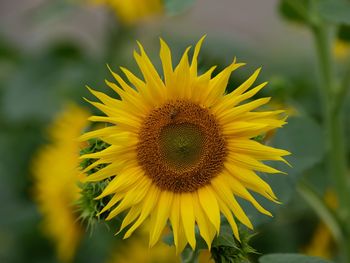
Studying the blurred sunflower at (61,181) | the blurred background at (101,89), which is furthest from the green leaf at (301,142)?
the blurred sunflower at (61,181)

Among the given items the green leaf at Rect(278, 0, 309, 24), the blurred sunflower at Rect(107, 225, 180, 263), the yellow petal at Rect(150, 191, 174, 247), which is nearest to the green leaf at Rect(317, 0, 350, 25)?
the green leaf at Rect(278, 0, 309, 24)

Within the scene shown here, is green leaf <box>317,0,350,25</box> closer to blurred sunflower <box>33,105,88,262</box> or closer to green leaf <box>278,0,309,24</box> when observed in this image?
green leaf <box>278,0,309,24</box>

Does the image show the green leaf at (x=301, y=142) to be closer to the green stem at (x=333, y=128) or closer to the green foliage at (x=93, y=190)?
the green stem at (x=333, y=128)

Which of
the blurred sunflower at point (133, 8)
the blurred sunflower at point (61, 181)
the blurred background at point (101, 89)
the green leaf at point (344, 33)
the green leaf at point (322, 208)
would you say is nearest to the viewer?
the green leaf at point (322, 208)

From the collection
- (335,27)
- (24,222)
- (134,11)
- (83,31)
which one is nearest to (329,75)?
(335,27)

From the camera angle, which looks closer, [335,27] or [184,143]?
[184,143]

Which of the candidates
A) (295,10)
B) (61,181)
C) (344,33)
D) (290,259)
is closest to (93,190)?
(290,259)

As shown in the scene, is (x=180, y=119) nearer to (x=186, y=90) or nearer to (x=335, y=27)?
(x=186, y=90)
